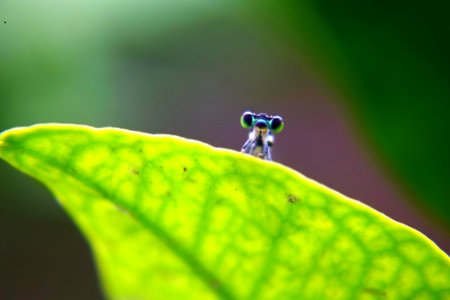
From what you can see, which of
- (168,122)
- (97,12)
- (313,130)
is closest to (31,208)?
(168,122)

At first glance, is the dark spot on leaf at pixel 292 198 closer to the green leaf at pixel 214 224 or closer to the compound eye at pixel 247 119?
the green leaf at pixel 214 224

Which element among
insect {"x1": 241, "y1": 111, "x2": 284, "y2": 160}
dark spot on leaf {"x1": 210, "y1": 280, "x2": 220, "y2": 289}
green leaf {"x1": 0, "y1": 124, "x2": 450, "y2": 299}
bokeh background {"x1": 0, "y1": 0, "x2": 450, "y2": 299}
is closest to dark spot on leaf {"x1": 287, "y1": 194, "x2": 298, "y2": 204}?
green leaf {"x1": 0, "y1": 124, "x2": 450, "y2": 299}

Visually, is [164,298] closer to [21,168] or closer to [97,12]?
[21,168]

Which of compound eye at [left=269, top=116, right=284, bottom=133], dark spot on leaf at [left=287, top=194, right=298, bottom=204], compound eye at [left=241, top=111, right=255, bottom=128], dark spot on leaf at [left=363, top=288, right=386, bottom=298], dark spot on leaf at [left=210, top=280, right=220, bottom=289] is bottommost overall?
dark spot on leaf at [left=210, top=280, right=220, bottom=289]

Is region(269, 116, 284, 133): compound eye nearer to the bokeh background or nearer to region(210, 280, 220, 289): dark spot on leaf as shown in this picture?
the bokeh background

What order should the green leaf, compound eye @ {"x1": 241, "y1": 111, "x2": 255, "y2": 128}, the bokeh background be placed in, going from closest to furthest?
the green leaf, compound eye @ {"x1": 241, "y1": 111, "x2": 255, "y2": 128}, the bokeh background

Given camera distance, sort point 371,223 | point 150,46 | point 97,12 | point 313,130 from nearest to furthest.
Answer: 1. point 371,223
2. point 97,12
3. point 150,46
4. point 313,130

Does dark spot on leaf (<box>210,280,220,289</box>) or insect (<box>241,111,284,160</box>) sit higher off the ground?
insect (<box>241,111,284,160</box>)
